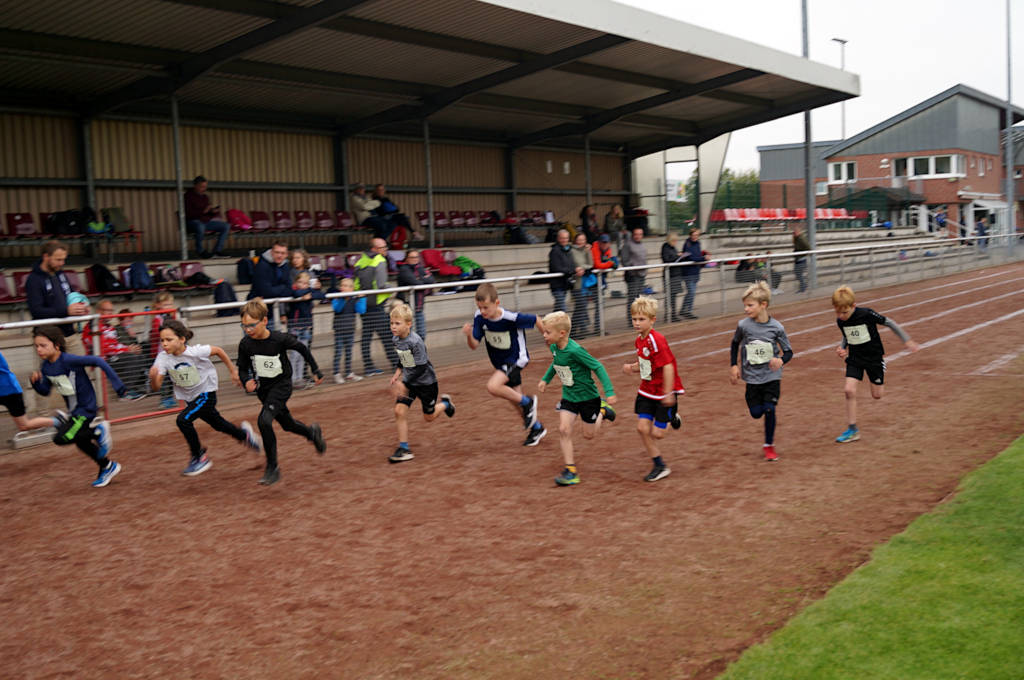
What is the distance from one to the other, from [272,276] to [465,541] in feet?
24.3

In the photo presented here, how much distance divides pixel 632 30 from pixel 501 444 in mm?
12098

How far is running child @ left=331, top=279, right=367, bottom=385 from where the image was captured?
43.0 feet

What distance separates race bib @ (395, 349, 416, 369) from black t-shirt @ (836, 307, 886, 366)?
13.5 ft

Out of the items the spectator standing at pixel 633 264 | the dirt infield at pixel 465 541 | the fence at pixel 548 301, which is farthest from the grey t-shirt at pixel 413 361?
the spectator standing at pixel 633 264

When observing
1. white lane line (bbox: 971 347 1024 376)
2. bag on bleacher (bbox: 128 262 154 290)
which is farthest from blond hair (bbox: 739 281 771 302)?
bag on bleacher (bbox: 128 262 154 290)

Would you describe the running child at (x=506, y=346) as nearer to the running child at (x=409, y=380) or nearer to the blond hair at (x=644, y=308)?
the running child at (x=409, y=380)

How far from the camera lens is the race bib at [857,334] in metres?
8.76

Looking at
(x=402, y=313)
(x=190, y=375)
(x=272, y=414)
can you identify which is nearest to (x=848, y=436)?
(x=402, y=313)

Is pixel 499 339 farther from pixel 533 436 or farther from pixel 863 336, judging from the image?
pixel 863 336

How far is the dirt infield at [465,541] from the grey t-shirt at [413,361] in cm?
81

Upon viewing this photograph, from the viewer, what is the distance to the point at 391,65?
2008 cm

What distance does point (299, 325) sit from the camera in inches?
500

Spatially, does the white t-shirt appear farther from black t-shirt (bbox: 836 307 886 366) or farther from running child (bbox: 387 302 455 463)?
black t-shirt (bbox: 836 307 886 366)

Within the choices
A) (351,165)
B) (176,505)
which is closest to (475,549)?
(176,505)
